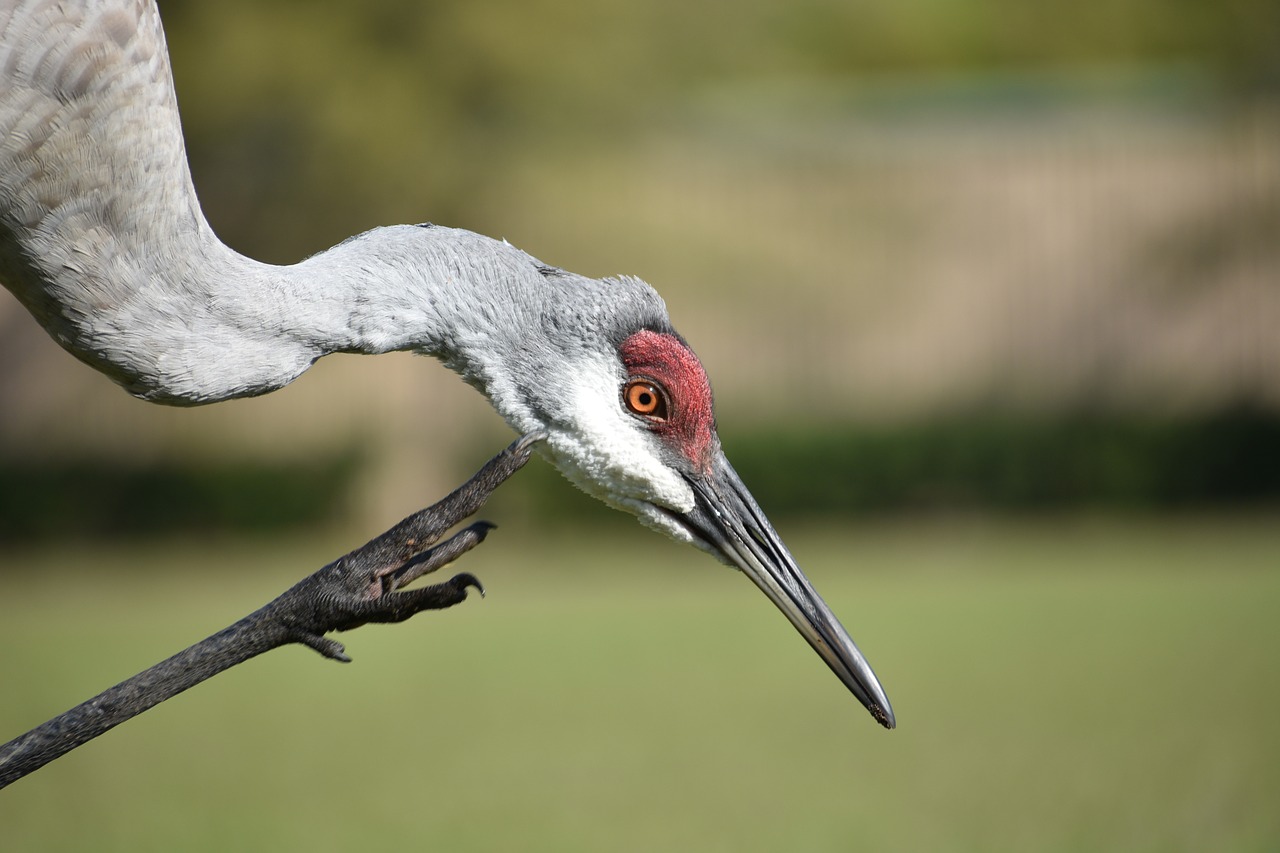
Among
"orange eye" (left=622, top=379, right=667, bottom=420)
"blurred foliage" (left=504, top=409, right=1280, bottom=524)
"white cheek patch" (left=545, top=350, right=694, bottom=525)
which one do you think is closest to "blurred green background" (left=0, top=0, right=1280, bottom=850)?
"blurred foliage" (left=504, top=409, right=1280, bottom=524)

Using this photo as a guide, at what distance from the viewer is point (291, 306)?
349 centimetres

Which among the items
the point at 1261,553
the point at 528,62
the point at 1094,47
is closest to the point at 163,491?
the point at 528,62

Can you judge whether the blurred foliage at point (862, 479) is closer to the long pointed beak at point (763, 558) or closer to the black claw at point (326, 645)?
the long pointed beak at point (763, 558)

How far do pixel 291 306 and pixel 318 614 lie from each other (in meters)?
0.73

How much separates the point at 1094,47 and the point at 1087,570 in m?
18.3

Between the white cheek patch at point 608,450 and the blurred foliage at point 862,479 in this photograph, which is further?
the blurred foliage at point 862,479

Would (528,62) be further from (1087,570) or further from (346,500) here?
(1087,570)

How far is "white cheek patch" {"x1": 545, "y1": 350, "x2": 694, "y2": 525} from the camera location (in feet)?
11.9

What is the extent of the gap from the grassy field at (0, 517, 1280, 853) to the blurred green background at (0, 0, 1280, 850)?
9 centimetres

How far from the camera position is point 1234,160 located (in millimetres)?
17281

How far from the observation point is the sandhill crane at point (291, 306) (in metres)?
3.38

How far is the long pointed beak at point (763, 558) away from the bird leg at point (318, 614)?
57 cm

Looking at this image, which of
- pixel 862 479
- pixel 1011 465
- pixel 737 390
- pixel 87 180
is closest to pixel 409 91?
pixel 737 390

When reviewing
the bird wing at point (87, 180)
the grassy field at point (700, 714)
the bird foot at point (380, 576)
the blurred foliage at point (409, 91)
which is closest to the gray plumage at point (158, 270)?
the bird wing at point (87, 180)
